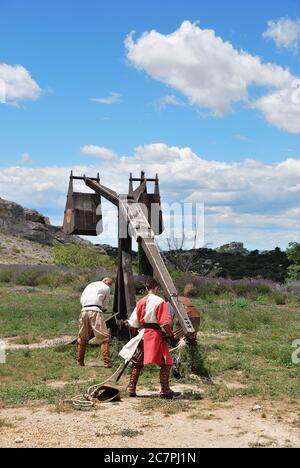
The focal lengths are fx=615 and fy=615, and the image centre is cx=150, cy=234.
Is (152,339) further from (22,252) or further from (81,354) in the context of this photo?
(22,252)

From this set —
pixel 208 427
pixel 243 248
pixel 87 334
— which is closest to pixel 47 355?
pixel 87 334

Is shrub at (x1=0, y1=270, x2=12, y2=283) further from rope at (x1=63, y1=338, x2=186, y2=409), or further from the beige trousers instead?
rope at (x1=63, y1=338, x2=186, y2=409)

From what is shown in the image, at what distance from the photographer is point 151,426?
6.98m

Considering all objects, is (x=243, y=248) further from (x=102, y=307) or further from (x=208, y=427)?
(x=208, y=427)

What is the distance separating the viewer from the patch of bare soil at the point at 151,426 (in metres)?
6.38

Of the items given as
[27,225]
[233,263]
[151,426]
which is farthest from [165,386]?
[27,225]

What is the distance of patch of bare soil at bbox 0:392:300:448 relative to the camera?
20.9 ft

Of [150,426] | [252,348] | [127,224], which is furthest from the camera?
[252,348]

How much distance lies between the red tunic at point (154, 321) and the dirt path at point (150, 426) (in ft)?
2.14

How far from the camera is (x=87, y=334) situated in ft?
36.8

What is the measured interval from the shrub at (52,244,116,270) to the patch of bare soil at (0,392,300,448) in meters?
30.5

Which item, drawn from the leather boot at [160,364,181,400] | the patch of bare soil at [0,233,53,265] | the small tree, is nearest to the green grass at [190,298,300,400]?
the leather boot at [160,364,181,400]

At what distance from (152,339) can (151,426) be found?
5.77 feet
